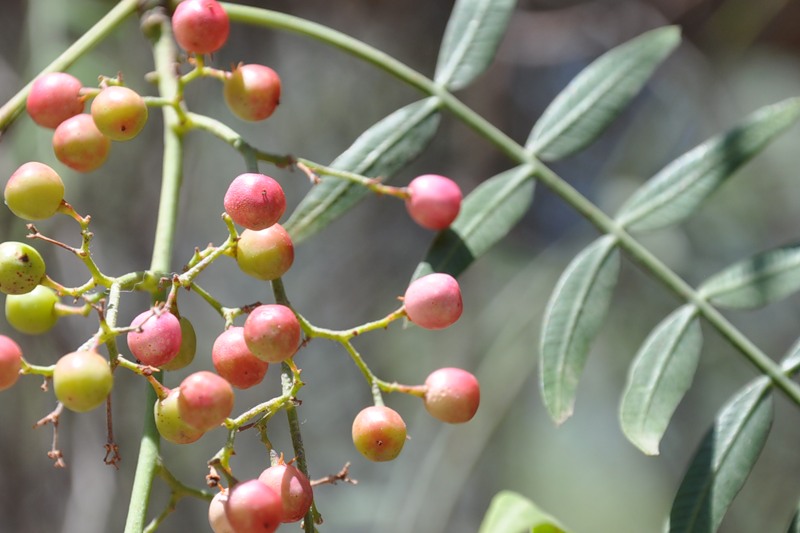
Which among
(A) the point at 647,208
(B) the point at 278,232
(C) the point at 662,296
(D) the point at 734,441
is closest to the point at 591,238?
(C) the point at 662,296

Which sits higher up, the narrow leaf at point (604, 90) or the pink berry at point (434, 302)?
the narrow leaf at point (604, 90)

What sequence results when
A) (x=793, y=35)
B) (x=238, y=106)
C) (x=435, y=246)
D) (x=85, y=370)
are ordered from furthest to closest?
1. (x=793, y=35)
2. (x=435, y=246)
3. (x=238, y=106)
4. (x=85, y=370)

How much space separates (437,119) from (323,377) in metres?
2.05

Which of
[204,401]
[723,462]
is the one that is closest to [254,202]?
[204,401]

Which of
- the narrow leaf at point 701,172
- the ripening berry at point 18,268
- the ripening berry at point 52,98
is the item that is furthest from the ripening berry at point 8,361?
the narrow leaf at point 701,172

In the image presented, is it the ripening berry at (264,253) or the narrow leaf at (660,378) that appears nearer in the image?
the ripening berry at (264,253)

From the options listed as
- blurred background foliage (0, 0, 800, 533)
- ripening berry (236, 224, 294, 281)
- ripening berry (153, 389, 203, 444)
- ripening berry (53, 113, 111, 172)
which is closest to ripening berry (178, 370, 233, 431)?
ripening berry (153, 389, 203, 444)

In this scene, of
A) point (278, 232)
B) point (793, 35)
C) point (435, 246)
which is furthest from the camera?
point (793, 35)

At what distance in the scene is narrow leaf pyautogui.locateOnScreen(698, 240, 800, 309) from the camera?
1.08m

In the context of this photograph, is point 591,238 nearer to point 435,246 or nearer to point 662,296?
point 662,296

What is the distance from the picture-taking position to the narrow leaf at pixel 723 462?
93 cm

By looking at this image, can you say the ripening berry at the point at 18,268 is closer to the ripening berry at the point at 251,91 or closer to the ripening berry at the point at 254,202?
the ripening berry at the point at 254,202

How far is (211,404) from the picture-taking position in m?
0.70

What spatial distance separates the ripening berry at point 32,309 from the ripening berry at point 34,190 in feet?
0.23
